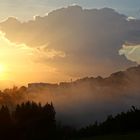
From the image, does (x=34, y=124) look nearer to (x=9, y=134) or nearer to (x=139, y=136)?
(x=9, y=134)

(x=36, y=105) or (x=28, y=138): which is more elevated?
(x=36, y=105)

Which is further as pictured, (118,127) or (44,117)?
(44,117)

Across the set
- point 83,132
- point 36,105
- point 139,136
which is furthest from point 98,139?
point 36,105

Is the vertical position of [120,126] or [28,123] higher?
[28,123]

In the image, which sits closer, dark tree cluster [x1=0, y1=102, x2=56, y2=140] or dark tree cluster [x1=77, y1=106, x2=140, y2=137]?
dark tree cluster [x1=77, y1=106, x2=140, y2=137]

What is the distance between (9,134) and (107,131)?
19.0 m

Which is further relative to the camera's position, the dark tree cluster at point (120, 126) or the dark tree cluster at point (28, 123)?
the dark tree cluster at point (28, 123)

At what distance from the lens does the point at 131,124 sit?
278 feet

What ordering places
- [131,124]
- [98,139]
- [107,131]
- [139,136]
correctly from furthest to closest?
[107,131]
[131,124]
[98,139]
[139,136]

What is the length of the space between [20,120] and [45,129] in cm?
583

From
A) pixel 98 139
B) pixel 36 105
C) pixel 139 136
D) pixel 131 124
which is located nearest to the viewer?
pixel 139 136

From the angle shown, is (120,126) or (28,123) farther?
(28,123)

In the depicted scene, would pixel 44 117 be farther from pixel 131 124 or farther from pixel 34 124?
pixel 131 124

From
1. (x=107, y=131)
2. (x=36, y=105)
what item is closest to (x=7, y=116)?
(x=36, y=105)
